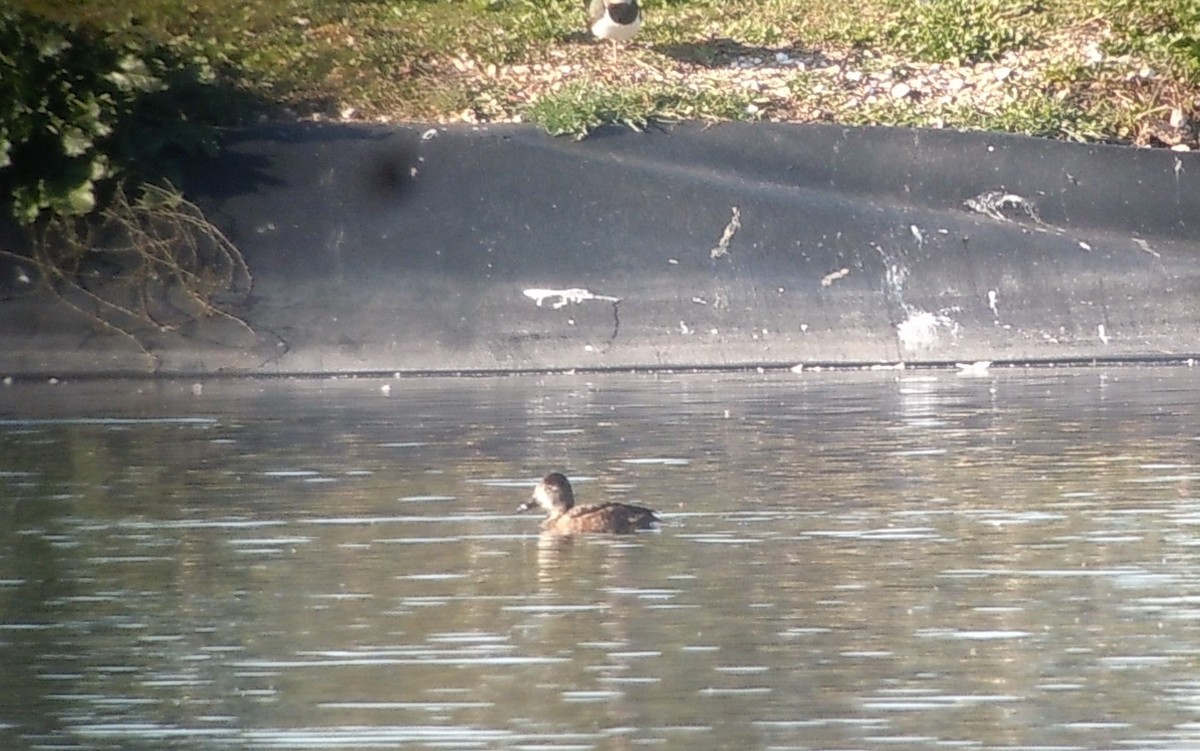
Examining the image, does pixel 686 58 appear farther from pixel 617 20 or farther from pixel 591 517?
pixel 591 517

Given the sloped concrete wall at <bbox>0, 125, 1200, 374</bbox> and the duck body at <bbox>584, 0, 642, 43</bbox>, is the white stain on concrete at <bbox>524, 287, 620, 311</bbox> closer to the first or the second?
the sloped concrete wall at <bbox>0, 125, 1200, 374</bbox>

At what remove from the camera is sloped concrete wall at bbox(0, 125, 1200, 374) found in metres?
17.3

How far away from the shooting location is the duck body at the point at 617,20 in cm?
1977

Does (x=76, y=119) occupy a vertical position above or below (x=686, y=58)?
below

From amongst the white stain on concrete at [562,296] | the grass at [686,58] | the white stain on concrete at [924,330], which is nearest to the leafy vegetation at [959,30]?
the grass at [686,58]

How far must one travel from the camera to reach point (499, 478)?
456 inches

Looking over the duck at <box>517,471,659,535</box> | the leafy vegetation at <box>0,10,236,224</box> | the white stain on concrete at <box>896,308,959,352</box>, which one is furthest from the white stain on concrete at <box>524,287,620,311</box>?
the duck at <box>517,471,659,535</box>

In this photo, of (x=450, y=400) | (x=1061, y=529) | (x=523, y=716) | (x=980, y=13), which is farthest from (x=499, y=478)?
(x=980, y=13)

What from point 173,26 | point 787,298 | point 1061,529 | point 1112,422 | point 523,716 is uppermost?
point 173,26

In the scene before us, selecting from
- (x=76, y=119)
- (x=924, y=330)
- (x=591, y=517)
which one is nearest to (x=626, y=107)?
(x=924, y=330)

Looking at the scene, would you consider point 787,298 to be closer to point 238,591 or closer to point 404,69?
point 404,69

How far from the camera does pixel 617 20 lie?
65.0 ft

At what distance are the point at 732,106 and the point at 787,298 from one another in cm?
189

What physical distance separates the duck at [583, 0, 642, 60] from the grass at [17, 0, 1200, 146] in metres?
0.16
